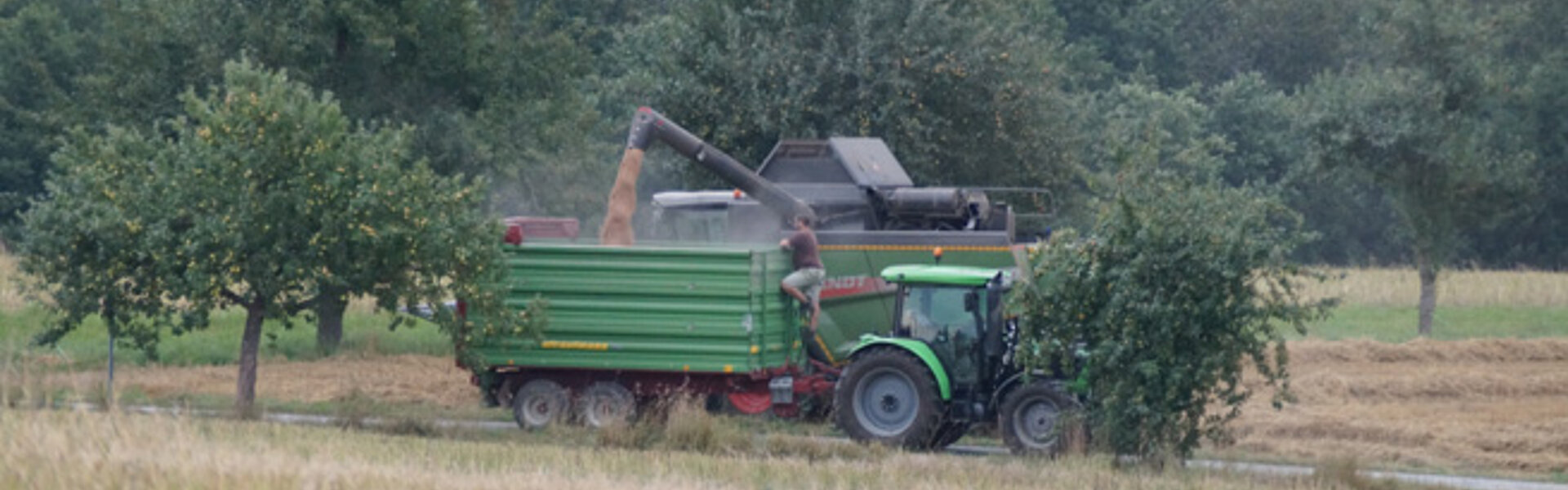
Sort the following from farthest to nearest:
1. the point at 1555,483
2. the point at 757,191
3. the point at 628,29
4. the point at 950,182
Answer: the point at 628,29 < the point at 950,182 < the point at 757,191 < the point at 1555,483

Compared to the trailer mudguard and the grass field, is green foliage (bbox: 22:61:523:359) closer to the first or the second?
the grass field

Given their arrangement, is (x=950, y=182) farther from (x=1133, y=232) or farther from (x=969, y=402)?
(x=1133, y=232)

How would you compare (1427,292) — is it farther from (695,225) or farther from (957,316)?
(957,316)

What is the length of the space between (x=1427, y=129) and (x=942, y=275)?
15898 millimetres

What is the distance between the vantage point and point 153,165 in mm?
19578

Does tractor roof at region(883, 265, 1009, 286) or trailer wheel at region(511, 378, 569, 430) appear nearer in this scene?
tractor roof at region(883, 265, 1009, 286)

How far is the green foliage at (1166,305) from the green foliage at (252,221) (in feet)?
18.7

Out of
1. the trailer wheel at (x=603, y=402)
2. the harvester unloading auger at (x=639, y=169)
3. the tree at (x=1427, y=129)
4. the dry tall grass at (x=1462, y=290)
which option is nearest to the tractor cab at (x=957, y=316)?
the trailer wheel at (x=603, y=402)

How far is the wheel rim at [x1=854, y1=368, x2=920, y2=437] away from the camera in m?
19.2

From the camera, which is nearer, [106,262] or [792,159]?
[106,262]

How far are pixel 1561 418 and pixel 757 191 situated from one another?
368 inches

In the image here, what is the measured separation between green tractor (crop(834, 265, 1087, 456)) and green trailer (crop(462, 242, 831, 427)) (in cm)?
100

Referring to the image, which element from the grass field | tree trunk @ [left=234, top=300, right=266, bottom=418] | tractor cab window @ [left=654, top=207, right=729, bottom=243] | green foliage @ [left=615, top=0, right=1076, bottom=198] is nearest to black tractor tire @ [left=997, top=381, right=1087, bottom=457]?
the grass field

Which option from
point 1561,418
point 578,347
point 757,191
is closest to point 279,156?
point 578,347
